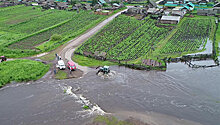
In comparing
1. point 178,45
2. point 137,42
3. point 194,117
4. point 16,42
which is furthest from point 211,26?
point 16,42

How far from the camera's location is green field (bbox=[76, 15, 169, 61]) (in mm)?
40531

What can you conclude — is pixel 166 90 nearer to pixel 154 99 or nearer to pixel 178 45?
pixel 154 99

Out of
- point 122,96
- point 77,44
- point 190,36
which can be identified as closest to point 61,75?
point 122,96

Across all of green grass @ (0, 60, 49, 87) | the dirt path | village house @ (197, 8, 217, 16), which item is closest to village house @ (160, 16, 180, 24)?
village house @ (197, 8, 217, 16)

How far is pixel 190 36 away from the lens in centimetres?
4869

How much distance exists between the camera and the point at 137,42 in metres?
46.1

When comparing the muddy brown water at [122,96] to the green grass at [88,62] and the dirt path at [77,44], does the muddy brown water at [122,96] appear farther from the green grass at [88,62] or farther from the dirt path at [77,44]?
the dirt path at [77,44]

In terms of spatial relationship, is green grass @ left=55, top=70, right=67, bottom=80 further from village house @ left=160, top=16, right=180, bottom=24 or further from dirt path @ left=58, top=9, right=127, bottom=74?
village house @ left=160, top=16, right=180, bottom=24

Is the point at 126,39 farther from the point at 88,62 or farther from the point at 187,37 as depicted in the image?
the point at 88,62

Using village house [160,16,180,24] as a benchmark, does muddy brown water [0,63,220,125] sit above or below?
below

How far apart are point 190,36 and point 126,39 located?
52.4 ft

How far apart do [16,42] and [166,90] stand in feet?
124

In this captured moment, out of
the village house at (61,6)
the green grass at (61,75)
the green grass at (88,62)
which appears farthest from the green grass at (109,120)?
the village house at (61,6)

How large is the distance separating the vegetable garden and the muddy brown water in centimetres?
887
